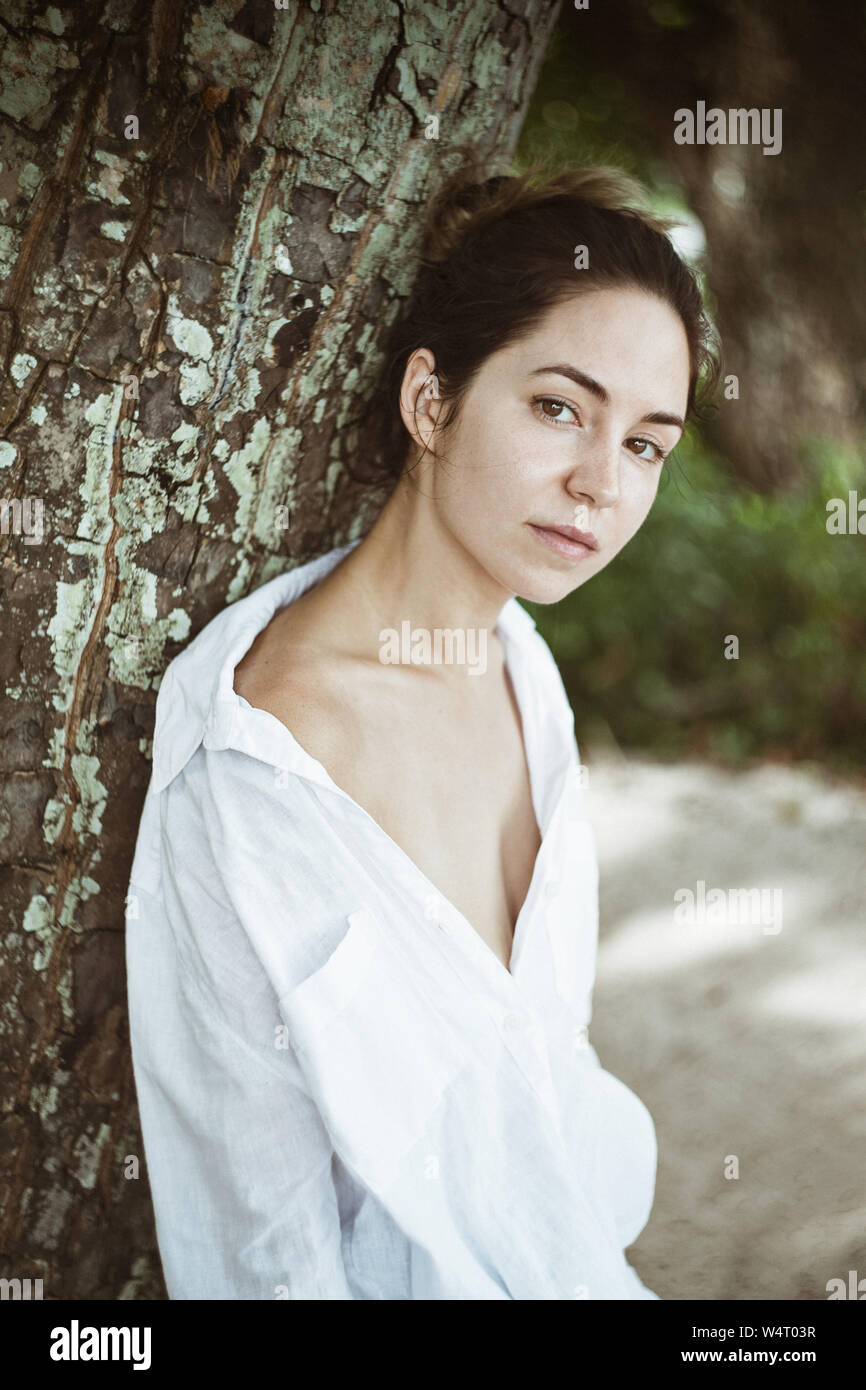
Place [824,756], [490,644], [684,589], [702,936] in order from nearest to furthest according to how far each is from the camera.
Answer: [490,644] → [702,936] → [824,756] → [684,589]

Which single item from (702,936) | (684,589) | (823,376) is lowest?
(702,936)

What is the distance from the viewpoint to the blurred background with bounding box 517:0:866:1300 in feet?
8.06

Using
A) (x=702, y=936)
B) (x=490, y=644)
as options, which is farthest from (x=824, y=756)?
(x=490, y=644)

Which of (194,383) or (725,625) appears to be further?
(725,625)

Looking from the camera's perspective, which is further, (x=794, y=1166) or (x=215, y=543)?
(x=794, y=1166)

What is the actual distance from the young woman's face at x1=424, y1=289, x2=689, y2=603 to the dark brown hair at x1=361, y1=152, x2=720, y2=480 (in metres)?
0.03

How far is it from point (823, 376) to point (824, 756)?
1.69 m

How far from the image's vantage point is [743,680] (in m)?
4.63

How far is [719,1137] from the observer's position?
99.7 inches

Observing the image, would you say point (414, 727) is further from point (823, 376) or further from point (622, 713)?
point (823, 376)

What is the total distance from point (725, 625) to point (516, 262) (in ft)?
11.0

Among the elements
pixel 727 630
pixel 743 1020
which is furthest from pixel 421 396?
pixel 727 630

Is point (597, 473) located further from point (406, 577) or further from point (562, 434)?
point (406, 577)

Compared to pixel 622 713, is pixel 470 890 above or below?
below
